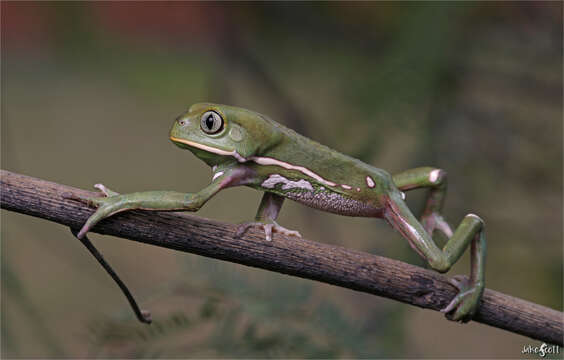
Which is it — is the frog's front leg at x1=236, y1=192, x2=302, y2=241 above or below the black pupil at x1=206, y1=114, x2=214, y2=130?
below

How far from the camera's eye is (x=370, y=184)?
86cm

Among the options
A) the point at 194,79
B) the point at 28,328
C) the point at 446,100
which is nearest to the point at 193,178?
the point at 194,79

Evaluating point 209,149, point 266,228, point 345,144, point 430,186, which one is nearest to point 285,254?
point 266,228

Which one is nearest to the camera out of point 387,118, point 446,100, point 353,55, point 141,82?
point 387,118

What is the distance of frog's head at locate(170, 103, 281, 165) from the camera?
792mm

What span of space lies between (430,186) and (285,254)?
30 centimetres

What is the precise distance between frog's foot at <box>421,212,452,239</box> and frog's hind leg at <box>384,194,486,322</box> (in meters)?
0.06

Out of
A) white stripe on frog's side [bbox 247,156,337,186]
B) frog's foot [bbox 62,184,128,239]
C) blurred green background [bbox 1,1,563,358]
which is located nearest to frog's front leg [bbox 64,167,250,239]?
frog's foot [bbox 62,184,128,239]

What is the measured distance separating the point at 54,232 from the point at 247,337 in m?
1.38

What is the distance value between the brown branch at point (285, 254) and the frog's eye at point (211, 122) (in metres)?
0.13

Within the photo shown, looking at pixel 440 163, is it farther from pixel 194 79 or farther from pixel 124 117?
pixel 124 117

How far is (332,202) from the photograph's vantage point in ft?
2.80

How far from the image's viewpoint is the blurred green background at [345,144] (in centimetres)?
103

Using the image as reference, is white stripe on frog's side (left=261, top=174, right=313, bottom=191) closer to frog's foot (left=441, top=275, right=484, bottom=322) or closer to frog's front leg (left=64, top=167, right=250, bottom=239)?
frog's front leg (left=64, top=167, right=250, bottom=239)
